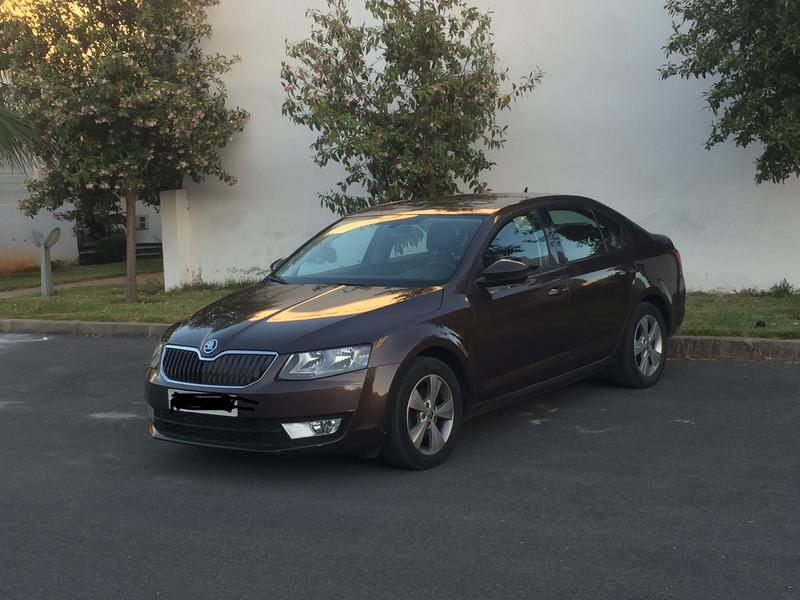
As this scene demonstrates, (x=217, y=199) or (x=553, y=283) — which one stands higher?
(x=217, y=199)

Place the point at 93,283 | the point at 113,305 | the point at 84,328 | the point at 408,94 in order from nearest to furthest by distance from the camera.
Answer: the point at 84,328
the point at 408,94
the point at 113,305
the point at 93,283

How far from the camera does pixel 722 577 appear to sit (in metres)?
3.84

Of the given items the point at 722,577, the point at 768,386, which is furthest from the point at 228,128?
the point at 722,577

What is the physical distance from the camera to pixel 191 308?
12.5 metres

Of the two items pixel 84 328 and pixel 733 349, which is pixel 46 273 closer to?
pixel 84 328

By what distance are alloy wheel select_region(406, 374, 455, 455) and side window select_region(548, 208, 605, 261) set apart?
1.74m

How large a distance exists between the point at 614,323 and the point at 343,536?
10.8 feet

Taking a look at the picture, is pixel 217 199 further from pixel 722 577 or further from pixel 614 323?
pixel 722 577

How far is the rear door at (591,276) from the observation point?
6.62 meters

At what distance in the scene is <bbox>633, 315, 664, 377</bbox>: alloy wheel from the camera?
287 inches

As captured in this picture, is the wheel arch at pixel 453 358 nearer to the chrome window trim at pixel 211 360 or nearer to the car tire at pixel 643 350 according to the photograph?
the chrome window trim at pixel 211 360

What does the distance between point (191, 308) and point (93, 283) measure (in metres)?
6.86

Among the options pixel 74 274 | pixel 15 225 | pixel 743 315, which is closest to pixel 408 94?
pixel 743 315

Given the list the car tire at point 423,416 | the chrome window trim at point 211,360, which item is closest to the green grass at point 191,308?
the car tire at point 423,416
